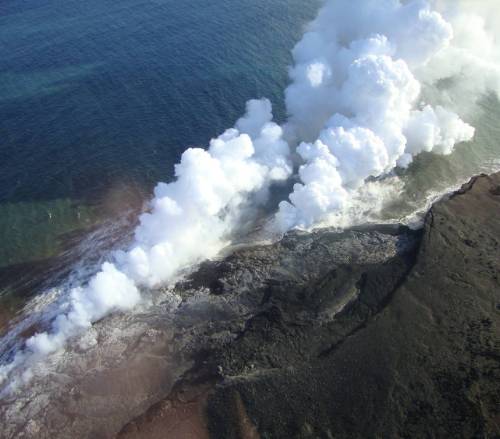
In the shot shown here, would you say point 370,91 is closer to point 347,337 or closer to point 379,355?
point 347,337

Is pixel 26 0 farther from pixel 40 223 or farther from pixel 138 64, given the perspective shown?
pixel 40 223

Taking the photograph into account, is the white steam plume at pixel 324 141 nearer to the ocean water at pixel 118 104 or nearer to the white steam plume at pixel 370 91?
the white steam plume at pixel 370 91

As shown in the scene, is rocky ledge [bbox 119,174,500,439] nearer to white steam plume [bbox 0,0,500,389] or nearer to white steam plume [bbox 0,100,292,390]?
white steam plume [bbox 0,100,292,390]

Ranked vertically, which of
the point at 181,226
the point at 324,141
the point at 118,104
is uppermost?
the point at 324,141

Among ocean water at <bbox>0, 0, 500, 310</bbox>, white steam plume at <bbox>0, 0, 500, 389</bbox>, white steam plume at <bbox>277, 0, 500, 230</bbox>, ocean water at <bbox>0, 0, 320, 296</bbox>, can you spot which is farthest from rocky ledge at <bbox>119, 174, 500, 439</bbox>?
ocean water at <bbox>0, 0, 320, 296</bbox>

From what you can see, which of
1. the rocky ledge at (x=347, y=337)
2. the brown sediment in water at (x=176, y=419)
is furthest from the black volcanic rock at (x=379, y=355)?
the brown sediment in water at (x=176, y=419)

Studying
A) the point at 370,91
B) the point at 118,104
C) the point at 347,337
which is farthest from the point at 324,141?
the point at 118,104

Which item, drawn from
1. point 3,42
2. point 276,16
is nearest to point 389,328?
point 276,16
